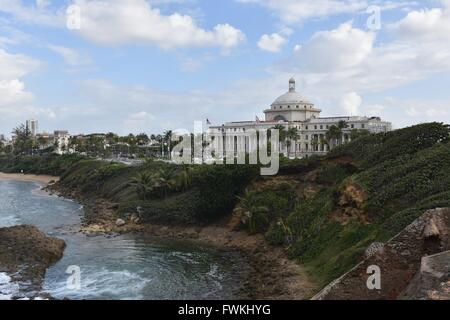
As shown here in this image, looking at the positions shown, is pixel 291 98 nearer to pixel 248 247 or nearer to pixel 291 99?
pixel 291 99

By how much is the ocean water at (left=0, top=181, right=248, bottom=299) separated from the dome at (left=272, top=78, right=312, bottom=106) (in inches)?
3659

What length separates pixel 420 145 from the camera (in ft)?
144

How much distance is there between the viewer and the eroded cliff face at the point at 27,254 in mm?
33062

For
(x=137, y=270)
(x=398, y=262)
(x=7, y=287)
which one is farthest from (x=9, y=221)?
(x=398, y=262)

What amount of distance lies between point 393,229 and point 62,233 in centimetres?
3525

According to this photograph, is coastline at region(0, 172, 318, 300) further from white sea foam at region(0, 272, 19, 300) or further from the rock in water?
white sea foam at region(0, 272, 19, 300)

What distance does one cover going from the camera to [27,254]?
38.1 meters

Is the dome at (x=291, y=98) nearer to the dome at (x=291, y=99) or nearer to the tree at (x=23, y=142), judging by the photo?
the dome at (x=291, y=99)

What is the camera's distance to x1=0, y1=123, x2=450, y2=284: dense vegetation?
3425 cm

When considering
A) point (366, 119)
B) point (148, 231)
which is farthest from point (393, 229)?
point (366, 119)

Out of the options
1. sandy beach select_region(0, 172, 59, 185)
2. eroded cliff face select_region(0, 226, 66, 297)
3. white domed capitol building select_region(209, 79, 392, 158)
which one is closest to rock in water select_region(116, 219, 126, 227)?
eroded cliff face select_region(0, 226, 66, 297)

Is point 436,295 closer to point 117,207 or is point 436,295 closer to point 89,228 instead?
point 89,228
